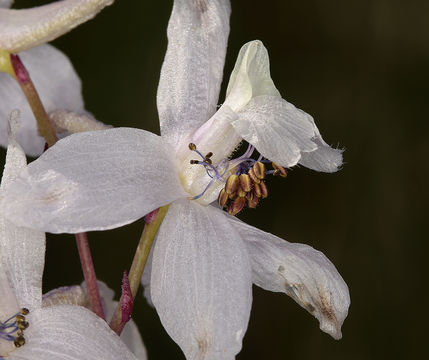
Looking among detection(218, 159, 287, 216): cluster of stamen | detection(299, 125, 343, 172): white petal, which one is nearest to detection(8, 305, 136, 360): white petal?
detection(218, 159, 287, 216): cluster of stamen

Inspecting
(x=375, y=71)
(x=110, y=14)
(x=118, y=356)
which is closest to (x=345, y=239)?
(x=375, y=71)

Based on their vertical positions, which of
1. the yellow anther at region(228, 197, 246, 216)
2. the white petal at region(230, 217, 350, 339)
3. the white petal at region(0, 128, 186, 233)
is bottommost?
the white petal at region(230, 217, 350, 339)

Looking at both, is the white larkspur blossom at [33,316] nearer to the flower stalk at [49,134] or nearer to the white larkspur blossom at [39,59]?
the flower stalk at [49,134]

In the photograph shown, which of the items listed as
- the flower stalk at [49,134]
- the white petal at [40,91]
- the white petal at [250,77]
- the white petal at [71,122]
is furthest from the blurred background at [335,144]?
the white petal at [250,77]

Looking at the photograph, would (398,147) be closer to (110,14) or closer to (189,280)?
(110,14)

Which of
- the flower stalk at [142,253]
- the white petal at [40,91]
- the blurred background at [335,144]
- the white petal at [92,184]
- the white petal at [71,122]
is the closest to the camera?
the white petal at [92,184]

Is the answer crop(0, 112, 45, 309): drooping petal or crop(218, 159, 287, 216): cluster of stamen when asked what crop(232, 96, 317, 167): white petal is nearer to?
crop(218, 159, 287, 216): cluster of stamen
